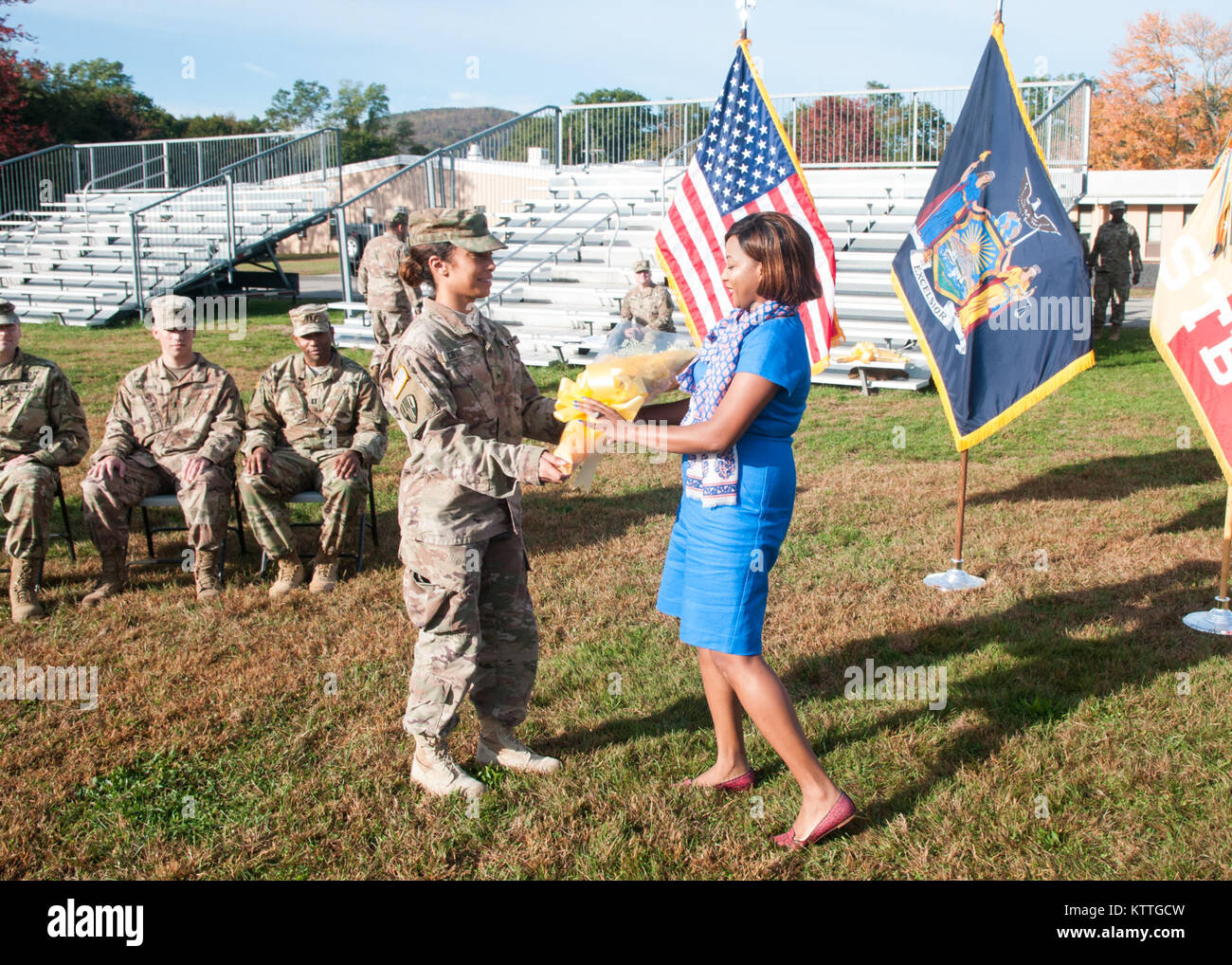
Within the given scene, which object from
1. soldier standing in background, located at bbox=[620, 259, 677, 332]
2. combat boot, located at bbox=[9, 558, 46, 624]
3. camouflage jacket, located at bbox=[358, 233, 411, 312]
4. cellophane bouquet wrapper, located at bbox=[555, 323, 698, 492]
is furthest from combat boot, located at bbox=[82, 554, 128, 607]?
soldier standing in background, located at bbox=[620, 259, 677, 332]

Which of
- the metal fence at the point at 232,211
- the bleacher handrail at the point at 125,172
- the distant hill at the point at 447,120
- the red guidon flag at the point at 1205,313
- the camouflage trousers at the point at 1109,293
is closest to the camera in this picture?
the red guidon flag at the point at 1205,313

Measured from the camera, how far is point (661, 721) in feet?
14.8

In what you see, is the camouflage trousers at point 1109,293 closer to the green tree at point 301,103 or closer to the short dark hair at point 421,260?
the short dark hair at point 421,260

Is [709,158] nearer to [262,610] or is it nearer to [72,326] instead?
[262,610]

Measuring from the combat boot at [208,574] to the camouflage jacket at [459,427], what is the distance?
292 cm

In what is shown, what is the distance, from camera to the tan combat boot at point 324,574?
6.22m

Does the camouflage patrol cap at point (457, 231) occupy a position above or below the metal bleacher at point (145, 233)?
below

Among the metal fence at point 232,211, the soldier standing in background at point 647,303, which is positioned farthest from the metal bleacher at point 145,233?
the soldier standing in background at point 647,303

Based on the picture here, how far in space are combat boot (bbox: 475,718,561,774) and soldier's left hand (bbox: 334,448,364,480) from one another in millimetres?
2622

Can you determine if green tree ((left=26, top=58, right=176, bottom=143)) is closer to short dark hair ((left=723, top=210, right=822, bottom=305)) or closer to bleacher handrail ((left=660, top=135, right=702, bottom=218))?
bleacher handrail ((left=660, top=135, right=702, bottom=218))

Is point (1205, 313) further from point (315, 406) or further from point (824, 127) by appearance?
point (824, 127)

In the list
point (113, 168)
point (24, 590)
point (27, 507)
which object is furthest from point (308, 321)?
point (113, 168)

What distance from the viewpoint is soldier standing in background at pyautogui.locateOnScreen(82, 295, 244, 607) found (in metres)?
6.14

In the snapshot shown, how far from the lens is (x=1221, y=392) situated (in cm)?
513
